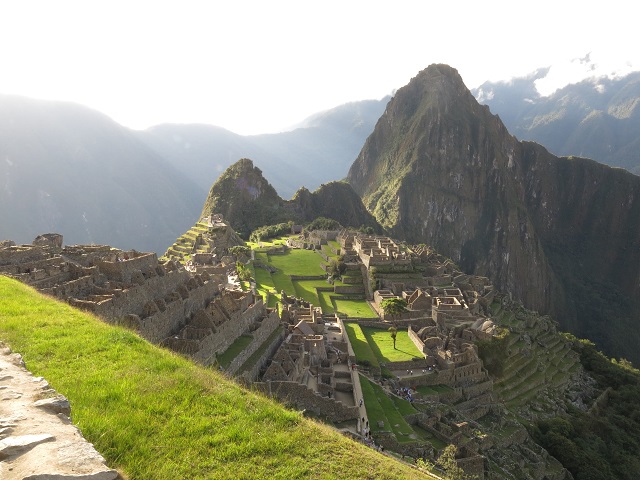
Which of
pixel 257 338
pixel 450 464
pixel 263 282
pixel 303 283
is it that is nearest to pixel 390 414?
pixel 450 464

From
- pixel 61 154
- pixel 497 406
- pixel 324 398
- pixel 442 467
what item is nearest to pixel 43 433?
pixel 324 398

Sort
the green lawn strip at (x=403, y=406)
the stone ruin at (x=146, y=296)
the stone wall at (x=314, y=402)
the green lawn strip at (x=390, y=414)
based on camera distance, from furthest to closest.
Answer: the green lawn strip at (x=403, y=406) < the green lawn strip at (x=390, y=414) < the stone wall at (x=314, y=402) < the stone ruin at (x=146, y=296)

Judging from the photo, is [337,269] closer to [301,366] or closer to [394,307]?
[394,307]

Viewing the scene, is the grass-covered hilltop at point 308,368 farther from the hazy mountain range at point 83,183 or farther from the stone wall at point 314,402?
the hazy mountain range at point 83,183

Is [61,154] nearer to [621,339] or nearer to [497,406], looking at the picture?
[497,406]

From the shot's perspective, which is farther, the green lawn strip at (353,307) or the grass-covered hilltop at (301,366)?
A: the green lawn strip at (353,307)

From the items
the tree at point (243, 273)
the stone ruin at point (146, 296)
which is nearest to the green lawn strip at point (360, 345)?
the stone ruin at point (146, 296)

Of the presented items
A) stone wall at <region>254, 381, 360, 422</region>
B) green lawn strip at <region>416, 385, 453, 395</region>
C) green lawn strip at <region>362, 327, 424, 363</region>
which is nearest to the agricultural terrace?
green lawn strip at <region>362, 327, 424, 363</region>
